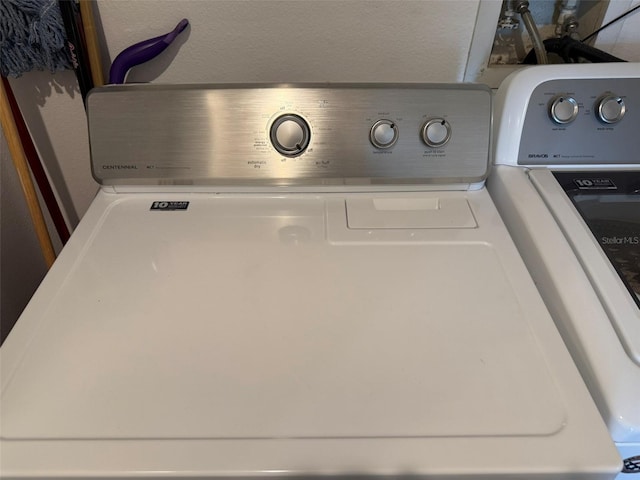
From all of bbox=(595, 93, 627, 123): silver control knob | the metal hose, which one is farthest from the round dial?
the metal hose

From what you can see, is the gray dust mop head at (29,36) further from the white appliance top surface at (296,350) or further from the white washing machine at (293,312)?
the white appliance top surface at (296,350)

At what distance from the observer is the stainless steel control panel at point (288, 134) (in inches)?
30.3

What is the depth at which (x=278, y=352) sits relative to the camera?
559 mm

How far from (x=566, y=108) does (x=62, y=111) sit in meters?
0.98

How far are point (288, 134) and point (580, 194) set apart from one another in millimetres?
459

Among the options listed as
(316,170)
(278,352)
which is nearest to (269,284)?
(278,352)

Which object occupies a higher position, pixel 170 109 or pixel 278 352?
pixel 170 109

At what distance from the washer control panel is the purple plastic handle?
0.65 metres

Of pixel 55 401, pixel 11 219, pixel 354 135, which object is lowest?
pixel 11 219

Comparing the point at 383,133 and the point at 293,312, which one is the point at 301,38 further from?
the point at 293,312

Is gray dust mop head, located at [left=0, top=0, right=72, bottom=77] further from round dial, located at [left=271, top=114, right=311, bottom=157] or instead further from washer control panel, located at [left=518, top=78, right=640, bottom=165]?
washer control panel, located at [left=518, top=78, right=640, bottom=165]

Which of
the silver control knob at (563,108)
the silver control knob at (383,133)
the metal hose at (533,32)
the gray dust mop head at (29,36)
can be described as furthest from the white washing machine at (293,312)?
the metal hose at (533,32)

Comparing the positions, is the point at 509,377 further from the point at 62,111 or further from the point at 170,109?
the point at 62,111

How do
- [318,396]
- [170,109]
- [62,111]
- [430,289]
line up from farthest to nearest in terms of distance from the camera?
1. [62,111]
2. [170,109]
3. [430,289]
4. [318,396]
